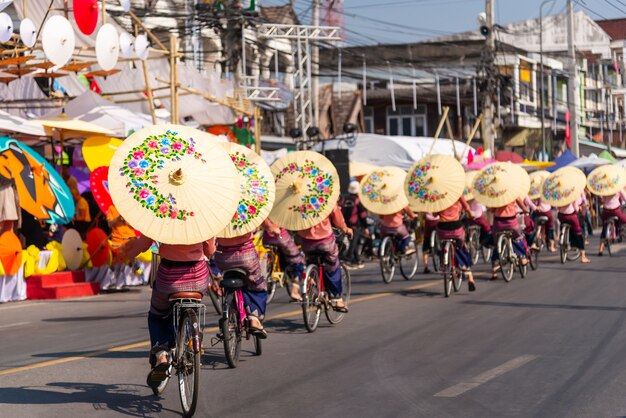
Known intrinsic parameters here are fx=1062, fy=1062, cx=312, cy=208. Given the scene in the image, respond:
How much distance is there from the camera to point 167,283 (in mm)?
8125

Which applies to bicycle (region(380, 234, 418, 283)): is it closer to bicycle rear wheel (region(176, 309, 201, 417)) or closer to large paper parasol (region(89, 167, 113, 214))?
large paper parasol (region(89, 167, 113, 214))

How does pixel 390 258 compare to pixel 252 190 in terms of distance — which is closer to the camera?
pixel 252 190

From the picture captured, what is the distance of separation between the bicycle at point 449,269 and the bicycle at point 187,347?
9335 mm

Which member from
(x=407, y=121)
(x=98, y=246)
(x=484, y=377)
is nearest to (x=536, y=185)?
(x=98, y=246)

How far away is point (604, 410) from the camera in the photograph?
774 cm

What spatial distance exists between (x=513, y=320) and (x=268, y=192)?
4.21 m

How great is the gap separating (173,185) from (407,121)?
182 feet

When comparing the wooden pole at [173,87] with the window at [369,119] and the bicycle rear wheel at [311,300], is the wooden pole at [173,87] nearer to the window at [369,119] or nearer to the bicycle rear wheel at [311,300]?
the bicycle rear wheel at [311,300]

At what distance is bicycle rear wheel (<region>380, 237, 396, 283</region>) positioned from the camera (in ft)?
66.6

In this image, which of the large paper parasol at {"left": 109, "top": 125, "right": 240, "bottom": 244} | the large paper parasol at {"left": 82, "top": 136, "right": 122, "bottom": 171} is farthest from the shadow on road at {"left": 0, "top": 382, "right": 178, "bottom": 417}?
the large paper parasol at {"left": 82, "top": 136, "right": 122, "bottom": 171}

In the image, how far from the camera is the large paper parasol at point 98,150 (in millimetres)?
19406

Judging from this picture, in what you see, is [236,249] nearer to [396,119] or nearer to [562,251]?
[562,251]

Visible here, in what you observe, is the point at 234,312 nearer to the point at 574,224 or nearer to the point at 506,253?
the point at 506,253

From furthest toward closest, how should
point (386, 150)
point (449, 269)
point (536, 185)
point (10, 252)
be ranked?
1. point (386, 150)
2. point (536, 185)
3. point (10, 252)
4. point (449, 269)
